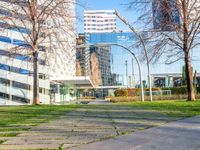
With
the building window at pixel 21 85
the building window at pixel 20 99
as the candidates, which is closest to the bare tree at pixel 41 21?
the building window at pixel 20 99

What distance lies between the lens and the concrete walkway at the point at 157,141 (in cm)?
710

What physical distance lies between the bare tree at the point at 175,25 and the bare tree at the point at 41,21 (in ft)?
16.6

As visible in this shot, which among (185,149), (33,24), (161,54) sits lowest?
(185,149)

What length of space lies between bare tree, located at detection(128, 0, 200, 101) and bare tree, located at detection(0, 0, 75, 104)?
5047 millimetres

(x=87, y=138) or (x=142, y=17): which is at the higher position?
(x=142, y=17)

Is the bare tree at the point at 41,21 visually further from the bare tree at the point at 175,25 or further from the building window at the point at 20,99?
the building window at the point at 20,99

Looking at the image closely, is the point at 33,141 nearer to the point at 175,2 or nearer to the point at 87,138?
the point at 87,138

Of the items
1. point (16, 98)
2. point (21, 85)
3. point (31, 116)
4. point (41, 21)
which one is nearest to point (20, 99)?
point (16, 98)

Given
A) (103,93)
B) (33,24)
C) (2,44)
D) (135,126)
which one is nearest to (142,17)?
(33,24)

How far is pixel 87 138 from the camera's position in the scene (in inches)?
324

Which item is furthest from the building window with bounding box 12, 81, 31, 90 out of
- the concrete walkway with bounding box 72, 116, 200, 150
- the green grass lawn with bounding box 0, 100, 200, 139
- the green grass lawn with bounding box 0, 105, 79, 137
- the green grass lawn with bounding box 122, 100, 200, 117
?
the concrete walkway with bounding box 72, 116, 200, 150

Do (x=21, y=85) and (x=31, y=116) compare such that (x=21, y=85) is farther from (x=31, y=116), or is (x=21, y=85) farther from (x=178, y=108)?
(x=31, y=116)

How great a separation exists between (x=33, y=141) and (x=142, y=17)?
70.7 ft

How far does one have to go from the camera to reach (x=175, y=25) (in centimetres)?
2769
